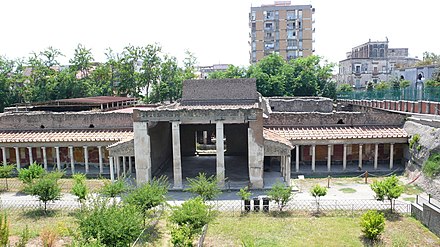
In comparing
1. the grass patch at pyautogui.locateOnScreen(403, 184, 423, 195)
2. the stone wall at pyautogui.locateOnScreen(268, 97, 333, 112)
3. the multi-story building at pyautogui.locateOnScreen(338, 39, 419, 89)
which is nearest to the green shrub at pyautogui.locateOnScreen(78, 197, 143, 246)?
the grass patch at pyautogui.locateOnScreen(403, 184, 423, 195)

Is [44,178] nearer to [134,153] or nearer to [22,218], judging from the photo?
[22,218]

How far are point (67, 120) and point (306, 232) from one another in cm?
2564

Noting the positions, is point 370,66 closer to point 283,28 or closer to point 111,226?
point 283,28

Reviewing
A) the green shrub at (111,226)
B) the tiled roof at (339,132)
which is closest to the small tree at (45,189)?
the green shrub at (111,226)

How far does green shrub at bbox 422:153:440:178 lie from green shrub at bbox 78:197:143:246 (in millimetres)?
20638

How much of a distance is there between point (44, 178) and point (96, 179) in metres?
8.79

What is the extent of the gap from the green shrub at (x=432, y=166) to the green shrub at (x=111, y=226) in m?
20.6

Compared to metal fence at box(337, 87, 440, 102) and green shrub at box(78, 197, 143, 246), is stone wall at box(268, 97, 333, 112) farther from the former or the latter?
green shrub at box(78, 197, 143, 246)

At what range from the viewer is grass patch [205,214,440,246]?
1830 cm

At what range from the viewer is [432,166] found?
2702 centimetres

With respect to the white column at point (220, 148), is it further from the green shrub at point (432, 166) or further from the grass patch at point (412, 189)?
the green shrub at point (432, 166)

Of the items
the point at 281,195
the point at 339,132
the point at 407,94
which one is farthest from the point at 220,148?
the point at 407,94

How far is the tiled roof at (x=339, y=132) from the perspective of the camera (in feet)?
108

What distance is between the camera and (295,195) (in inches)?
1023
